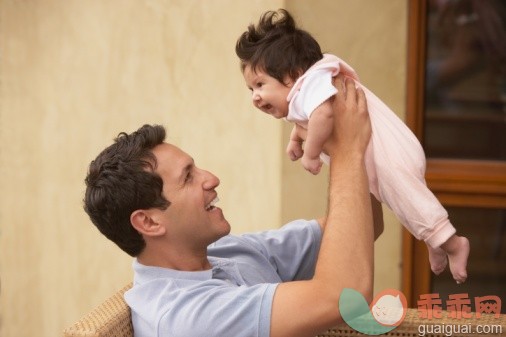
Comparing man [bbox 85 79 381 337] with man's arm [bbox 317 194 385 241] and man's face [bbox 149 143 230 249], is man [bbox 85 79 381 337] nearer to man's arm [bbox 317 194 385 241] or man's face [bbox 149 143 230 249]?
man's face [bbox 149 143 230 249]

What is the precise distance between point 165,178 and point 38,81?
72.3 inches

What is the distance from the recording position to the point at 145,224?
259 centimetres

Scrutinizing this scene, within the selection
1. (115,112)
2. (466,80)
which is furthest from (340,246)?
(115,112)

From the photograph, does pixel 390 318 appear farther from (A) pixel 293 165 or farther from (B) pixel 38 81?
(B) pixel 38 81

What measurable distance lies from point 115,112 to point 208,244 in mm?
1675

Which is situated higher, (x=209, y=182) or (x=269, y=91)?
(x=269, y=91)

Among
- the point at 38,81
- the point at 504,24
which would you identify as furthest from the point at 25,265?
the point at 504,24

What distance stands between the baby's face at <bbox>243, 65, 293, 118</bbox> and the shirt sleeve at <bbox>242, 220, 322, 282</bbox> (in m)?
0.41

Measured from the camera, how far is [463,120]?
3.93 m

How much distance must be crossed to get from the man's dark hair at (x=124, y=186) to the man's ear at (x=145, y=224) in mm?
16

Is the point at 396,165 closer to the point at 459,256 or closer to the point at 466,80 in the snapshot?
the point at 459,256

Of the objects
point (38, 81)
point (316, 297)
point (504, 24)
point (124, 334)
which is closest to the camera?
point (316, 297)

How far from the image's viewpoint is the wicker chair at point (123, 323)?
236cm

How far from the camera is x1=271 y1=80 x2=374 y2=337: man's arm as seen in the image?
89.8 inches
